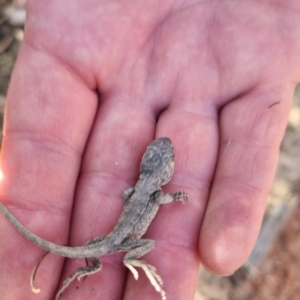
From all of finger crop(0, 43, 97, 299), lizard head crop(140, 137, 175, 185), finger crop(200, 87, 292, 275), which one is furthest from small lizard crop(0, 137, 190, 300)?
finger crop(200, 87, 292, 275)

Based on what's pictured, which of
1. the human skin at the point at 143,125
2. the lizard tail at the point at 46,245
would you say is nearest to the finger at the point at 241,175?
the human skin at the point at 143,125

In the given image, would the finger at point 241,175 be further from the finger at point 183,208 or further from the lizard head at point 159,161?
the lizard head at point 159,161

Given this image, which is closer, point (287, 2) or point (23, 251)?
point (23, 251)

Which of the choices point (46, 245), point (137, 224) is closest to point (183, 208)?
point (137, 224)

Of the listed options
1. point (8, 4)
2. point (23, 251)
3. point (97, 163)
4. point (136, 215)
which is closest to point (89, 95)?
point (97, 163)

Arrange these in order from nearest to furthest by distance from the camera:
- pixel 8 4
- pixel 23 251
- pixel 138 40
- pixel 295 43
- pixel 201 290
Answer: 1. pixel 23 251
2. pixel 295 43
3. pixel 138 40
4. pixel 201 290
5. pixel 8 4

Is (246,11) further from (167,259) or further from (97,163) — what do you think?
(167,259)
